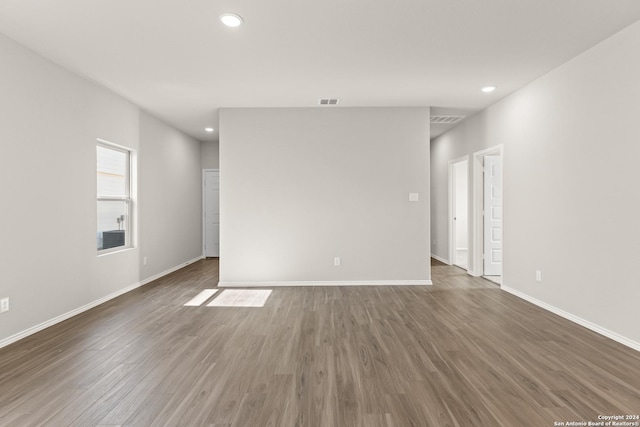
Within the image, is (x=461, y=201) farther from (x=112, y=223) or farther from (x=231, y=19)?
(x=112, y=223)

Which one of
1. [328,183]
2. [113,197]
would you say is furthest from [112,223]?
[328,183]

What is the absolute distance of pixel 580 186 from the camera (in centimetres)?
336

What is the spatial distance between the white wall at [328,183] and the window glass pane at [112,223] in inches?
58.2

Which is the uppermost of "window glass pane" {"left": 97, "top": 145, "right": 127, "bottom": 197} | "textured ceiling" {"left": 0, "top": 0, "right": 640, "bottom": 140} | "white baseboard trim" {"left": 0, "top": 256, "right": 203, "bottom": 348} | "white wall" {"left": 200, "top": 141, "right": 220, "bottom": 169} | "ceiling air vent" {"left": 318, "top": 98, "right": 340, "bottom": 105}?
"ceiling air vent" {"left": 318, "top": 98, "right": 340, "bottom": 105}

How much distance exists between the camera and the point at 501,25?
9.20ft

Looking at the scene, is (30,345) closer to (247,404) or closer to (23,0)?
(247,404)

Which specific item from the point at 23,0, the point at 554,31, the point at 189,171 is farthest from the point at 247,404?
the point at 189,171

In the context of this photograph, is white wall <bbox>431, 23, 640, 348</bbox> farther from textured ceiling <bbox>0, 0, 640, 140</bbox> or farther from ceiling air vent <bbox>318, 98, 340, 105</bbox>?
ceiling air vent <bbox>318, 98, 340, 105</bbox>

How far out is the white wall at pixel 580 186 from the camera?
2.86 metres

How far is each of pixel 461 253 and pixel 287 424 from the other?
7659mm

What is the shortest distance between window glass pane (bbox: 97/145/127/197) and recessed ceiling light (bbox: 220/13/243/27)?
2.75 m

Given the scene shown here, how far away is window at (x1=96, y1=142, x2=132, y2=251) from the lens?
4336mm

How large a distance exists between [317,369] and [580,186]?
3208mm

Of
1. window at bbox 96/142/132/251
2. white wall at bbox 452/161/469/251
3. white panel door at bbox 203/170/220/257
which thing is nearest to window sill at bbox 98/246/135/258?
window at bbox 96/142/132/251
